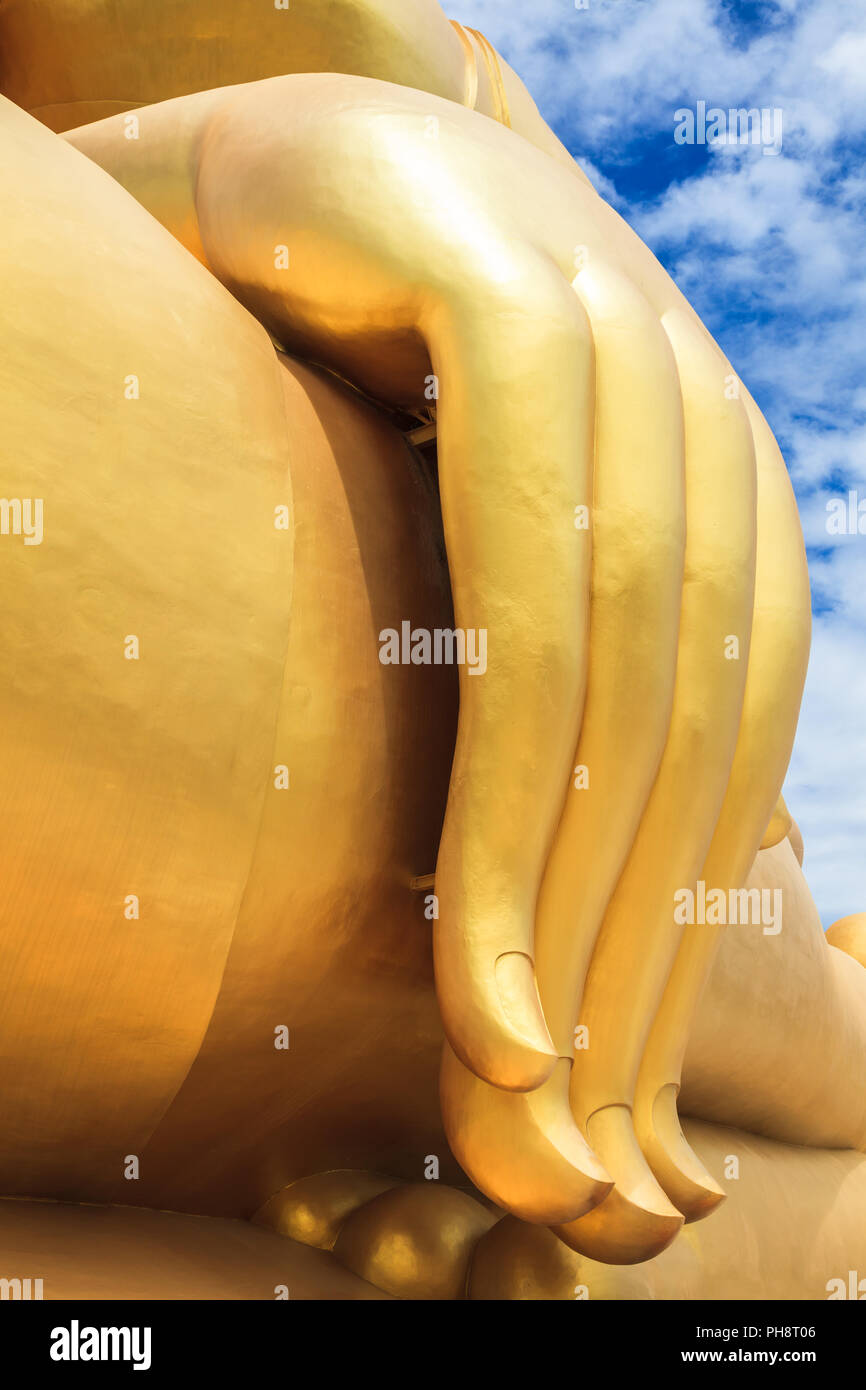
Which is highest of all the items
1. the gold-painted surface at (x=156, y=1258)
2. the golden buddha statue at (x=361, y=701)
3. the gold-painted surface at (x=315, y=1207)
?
the golden buddha statue at (x=361, y=701)

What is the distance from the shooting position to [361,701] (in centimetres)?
245

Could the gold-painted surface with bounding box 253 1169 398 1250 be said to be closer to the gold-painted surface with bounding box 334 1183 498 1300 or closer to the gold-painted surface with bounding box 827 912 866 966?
the gold-painted surface with bounding box 334 1183 498 1300

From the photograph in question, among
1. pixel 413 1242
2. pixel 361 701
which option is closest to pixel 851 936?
pixel 413 1242

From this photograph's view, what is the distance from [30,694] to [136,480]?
0.37 m

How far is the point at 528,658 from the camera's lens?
238 cm

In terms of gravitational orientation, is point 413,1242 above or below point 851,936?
below

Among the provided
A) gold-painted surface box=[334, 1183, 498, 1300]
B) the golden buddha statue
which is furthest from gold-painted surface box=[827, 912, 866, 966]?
gold-painted surface box=[334, 1183, 498, 1300]

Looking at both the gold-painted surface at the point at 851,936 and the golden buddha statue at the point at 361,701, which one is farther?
the gold-painted surface at the point at 851,936

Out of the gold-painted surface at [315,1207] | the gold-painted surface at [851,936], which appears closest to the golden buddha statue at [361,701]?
the gold-painted surface at [315,1207]

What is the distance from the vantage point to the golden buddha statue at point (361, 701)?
6.97ft

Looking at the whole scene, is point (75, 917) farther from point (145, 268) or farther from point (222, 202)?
point (222, 202)

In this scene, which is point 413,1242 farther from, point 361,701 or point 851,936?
point 851,936

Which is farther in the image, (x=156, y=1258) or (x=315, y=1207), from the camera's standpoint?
(x=315, y=1207)

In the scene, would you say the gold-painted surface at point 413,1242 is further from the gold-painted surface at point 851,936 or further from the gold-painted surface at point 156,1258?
the gold-painted surface at point 851,936
